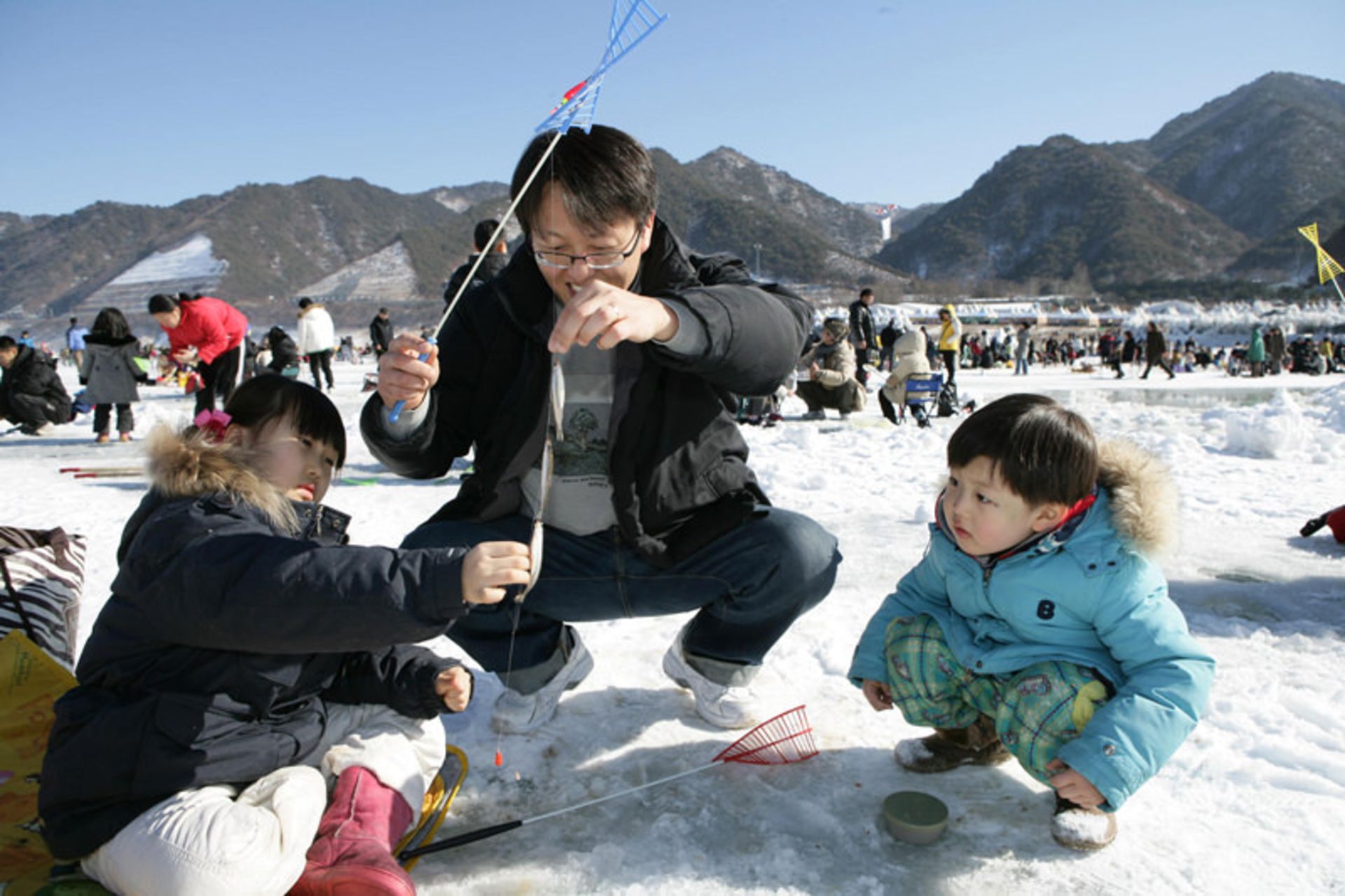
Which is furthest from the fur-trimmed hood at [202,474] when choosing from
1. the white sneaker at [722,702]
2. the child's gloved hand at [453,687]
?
the white sneaker at [722,702]

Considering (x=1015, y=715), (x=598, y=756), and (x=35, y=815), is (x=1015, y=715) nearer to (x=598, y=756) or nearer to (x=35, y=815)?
(x=598, y=756)

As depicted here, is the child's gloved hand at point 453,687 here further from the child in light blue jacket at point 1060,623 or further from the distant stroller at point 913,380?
the distant stroller at point 913,380

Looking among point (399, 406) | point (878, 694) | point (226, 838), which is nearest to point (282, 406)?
point (399, 406)

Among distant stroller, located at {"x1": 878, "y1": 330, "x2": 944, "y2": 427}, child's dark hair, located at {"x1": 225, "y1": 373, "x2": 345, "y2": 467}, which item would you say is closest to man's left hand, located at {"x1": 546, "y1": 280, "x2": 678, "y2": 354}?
child's dark hair, located at {"x1": 225, "y1": 373, "x2": 345, "y2": 467}

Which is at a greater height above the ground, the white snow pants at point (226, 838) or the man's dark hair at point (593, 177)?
the man's dark hair at point (593, 177)

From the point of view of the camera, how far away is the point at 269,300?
113 metres

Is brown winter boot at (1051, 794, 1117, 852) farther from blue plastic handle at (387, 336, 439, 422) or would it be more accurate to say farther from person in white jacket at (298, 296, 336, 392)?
person in white jacket at (298, 296, 336, 392)

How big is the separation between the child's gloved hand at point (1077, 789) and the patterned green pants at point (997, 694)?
0.04m

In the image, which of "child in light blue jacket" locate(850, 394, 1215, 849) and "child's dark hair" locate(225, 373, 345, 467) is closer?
"child in light blue jacket" locate(850, 394, 1215, 849)

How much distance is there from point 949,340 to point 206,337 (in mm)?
8716

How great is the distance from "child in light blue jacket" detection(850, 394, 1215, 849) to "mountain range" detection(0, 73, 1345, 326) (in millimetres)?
105213

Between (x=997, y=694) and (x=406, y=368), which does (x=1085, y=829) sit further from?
(x=406, y=368)

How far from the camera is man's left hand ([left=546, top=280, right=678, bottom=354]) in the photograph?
1420 millimetres

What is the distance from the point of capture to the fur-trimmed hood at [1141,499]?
5.03ft
